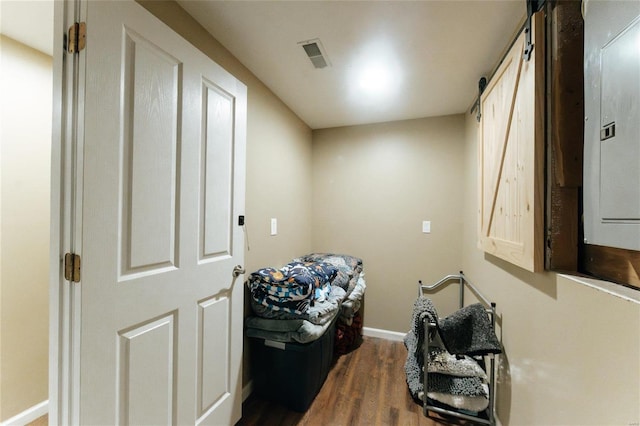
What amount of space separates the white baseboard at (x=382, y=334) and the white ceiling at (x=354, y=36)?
237cm

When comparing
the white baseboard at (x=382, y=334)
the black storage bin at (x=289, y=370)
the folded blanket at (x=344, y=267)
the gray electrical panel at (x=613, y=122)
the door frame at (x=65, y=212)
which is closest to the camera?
the gray electrical panel at (x=613, y=122)

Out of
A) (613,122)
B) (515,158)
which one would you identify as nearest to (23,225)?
(613,122)

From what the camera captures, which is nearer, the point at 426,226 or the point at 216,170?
the point at 216,170

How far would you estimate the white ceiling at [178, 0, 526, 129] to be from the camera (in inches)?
50.9

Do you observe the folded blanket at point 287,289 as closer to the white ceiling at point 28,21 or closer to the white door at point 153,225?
the white door at point 153,225

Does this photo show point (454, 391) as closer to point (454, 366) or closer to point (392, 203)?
point (454, 366)

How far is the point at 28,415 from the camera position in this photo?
1520mm

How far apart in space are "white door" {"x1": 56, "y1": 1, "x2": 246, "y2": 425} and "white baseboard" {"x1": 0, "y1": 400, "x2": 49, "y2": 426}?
1161mm

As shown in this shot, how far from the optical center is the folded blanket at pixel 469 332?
1.43m

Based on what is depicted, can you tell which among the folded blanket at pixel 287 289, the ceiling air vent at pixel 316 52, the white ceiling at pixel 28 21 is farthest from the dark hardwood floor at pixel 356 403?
the white ceiling at pixel 28 21

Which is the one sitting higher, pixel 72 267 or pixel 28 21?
pixel 28 21

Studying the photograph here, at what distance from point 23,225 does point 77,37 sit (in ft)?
4.38

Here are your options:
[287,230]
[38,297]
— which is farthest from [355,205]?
[38,297]

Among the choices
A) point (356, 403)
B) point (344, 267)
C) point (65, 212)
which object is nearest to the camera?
point (65, 212)
